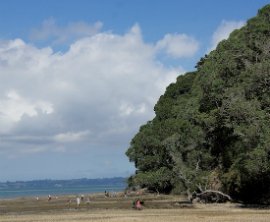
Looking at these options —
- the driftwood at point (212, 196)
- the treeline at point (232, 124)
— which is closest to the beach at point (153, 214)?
the driftwood at point (212, 196)

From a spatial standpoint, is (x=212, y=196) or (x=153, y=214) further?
(x=212, y=196)

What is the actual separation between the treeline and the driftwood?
0.74 meters

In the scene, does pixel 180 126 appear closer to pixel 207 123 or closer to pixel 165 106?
pixel 207 123

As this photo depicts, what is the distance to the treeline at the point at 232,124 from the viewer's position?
51.9m

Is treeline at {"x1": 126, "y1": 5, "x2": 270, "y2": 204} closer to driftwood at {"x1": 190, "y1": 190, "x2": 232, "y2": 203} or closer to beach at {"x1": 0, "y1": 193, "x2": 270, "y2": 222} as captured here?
driftwood at {"x1": 190, "y1": 190, "x2": 232, "y2": 203}

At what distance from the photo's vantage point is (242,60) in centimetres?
5631

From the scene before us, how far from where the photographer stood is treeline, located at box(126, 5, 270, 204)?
170 ft

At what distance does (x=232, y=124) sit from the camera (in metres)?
55.0

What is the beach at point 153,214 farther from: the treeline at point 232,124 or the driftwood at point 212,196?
the treeline at point 232,124

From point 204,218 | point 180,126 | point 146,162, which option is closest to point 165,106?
point 146,162

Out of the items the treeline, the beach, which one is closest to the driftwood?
the treeline

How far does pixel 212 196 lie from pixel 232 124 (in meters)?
16.5

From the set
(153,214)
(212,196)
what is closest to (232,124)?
(153,214)

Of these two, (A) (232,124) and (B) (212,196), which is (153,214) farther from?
(B) (212,196)
